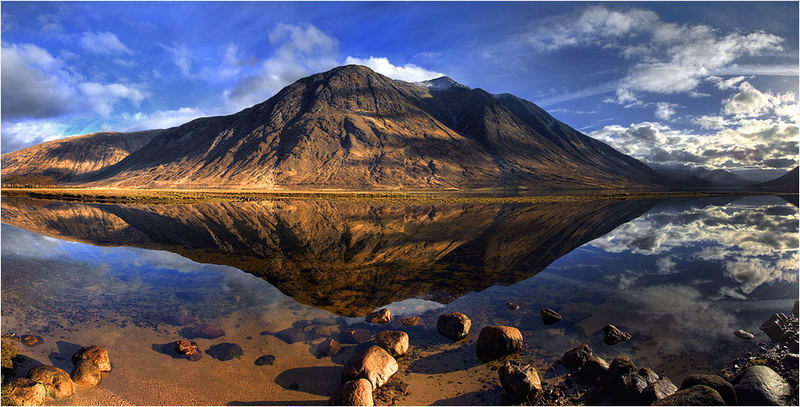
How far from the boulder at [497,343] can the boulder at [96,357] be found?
10.1 meters

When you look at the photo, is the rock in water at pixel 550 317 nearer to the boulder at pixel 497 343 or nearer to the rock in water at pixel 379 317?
the boulder at pixel 497 343

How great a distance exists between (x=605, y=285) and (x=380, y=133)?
173 meters

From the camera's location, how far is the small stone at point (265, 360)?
31.0 ft

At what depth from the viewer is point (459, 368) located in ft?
30.3

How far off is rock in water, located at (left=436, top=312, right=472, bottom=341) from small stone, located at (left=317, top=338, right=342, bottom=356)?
3385 mm

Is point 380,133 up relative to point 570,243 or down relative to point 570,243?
up

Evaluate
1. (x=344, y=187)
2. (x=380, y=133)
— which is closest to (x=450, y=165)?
(x=380, y=133)

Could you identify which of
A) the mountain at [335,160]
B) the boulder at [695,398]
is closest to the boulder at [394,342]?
the boulder at [695,398]

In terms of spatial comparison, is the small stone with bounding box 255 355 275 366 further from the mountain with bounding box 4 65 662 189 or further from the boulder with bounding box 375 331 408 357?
the mountain with bounding box 4 65 662 189

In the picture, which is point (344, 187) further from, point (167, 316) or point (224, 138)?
point (167, 316)

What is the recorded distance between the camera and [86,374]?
8.48 meters

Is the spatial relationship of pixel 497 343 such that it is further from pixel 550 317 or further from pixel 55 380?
pixel 55 380

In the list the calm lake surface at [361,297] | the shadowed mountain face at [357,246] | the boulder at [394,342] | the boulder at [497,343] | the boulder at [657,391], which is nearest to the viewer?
the boulder at [657,391]

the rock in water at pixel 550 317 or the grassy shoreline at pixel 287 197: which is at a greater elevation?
the grassy shoreline at pixel 287 197
